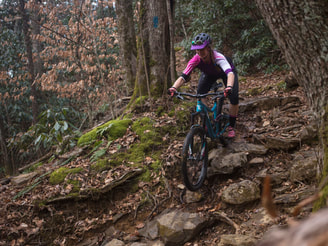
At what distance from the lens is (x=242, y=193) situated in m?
3.92

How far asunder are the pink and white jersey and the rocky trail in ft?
4.96

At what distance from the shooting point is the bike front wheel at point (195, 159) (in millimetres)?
4238

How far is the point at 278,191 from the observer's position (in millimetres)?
3854

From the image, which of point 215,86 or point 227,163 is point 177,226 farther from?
point 215,86

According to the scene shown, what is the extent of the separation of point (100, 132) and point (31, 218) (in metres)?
2.39

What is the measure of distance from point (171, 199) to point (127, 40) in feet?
25.6

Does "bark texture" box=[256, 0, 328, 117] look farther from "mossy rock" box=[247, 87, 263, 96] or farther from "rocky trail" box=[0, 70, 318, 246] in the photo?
"mossy rock" box=[247, 87, 263, 96]

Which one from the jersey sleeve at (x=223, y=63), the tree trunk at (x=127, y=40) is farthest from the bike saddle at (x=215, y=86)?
the tree trunk at (x=127, y=40)

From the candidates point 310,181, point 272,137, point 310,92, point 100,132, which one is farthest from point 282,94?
point 310,92

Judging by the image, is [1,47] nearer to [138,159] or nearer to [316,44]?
[138,159]

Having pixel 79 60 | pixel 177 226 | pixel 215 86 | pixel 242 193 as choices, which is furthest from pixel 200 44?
pixel 79 60

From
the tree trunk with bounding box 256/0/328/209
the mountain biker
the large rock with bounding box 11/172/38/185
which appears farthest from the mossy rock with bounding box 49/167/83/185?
the tree trunk with bounding box 256/0/328/209

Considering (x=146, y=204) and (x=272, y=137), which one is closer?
(x=146, y=204)

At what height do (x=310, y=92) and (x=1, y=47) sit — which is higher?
(x=1, y=47)
